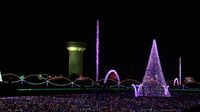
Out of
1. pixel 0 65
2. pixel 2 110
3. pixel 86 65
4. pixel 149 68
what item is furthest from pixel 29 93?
pixel 86 65

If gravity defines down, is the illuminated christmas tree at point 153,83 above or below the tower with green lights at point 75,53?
below

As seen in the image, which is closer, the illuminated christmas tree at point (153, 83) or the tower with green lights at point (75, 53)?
the illuminated christmas tree at point (153, 83)

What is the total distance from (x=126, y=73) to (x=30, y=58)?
13.1 metres

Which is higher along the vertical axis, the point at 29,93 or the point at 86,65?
the point at 86,65

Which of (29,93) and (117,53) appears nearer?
(29,93)

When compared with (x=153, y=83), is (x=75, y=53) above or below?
above

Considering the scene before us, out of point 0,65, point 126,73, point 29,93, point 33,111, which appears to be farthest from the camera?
point 126,73

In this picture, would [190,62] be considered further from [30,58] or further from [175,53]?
[30,58]

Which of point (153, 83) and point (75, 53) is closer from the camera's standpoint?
point (153, 83)

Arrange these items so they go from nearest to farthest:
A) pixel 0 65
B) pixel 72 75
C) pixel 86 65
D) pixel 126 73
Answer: pixel 72 75 < pixel 0 65 < pixel 126 73 < pixel 86 65

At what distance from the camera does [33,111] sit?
12977 millimetres

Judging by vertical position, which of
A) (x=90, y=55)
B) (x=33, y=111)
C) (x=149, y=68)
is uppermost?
(x=90, y=55)

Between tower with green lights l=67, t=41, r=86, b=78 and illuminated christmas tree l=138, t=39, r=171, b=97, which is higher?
tower with green lights l=67, t=41, r=86, b=78

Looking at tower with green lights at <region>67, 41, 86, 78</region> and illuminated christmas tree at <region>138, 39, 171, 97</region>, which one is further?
tower with green lights at <region>67, 41, 86, 78</region>
